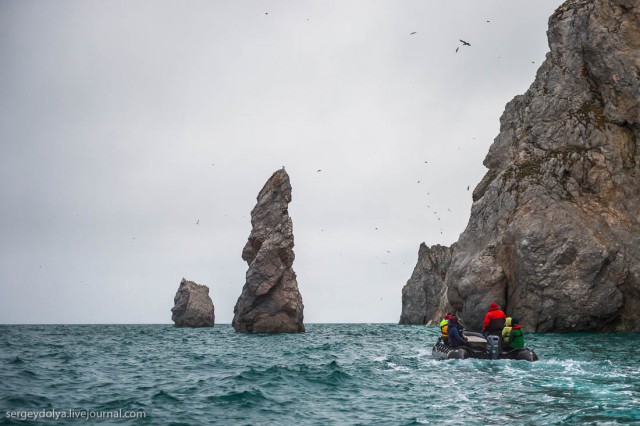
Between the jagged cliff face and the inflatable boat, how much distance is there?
Answer: 26479 millimetres

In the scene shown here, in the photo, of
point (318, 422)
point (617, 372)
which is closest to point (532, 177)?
point (617, 372)

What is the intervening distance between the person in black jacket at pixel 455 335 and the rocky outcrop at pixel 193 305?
68.2m

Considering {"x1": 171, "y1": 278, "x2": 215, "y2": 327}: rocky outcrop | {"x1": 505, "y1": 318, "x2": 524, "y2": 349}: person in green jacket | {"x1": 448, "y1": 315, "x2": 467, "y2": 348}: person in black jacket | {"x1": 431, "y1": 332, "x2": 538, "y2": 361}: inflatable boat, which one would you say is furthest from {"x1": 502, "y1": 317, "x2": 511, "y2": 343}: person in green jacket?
{"x1": 171, "y1": 278, "x2": 215, "y2": 327}: rocky outcrop

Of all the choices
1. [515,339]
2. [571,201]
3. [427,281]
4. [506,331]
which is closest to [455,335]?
[506,331]

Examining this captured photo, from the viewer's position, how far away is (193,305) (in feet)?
292

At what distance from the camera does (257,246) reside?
208ft

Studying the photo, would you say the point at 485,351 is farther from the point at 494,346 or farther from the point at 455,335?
the point at 455,335

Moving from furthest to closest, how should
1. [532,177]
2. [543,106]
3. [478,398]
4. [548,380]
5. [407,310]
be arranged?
[407,310] → [543,106] → [532,177] → [548,380] → [478,398]

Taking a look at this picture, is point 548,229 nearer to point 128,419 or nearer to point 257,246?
point 257,246

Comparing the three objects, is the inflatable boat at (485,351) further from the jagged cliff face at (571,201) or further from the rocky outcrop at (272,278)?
the rocky outcrop at (272,278)

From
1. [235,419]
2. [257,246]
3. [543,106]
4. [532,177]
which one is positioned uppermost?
[543,106]

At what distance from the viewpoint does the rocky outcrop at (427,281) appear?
123312mm

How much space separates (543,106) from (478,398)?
51.4 m

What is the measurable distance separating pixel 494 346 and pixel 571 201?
32481mm
